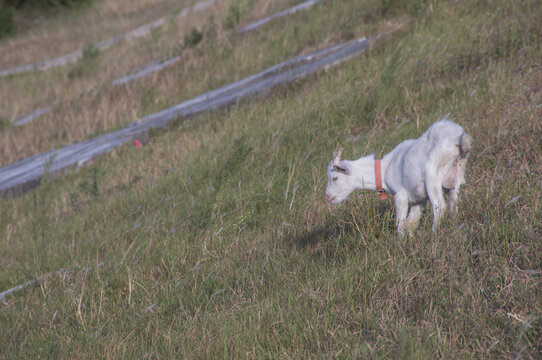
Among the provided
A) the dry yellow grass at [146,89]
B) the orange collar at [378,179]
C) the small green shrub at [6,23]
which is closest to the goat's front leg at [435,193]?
the orange collar at [378,179]

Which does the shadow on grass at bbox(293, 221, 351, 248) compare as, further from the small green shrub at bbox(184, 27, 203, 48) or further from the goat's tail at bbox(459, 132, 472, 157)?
the small green shrub at bbox(184, 27, 203, 48)

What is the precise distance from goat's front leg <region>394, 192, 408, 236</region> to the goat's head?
0.49 m

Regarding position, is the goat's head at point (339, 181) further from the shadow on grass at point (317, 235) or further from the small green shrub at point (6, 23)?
the small green shrub at point (6, 23)

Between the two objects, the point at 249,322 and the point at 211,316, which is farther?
the point at 211,316

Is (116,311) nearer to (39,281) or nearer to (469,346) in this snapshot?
(39,281)

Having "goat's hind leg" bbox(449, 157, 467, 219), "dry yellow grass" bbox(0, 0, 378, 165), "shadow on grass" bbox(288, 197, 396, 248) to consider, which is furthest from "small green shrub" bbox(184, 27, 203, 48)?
"goat's hind leg" bbox(449, 157, 467, 219)

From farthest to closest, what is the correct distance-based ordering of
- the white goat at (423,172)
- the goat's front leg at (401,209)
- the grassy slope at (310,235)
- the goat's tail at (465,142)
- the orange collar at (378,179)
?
the orange collar at (378,179)
the goat's front leg at (401,209)
the white goat at (423,172)
the goat's tail at (465,142)
the grassy slope at (310,235)

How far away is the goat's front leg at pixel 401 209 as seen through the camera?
3841 mm

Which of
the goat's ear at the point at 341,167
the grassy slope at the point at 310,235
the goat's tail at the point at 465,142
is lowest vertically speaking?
the grassy slope at the point at 310,235

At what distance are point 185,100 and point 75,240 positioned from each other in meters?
5.47

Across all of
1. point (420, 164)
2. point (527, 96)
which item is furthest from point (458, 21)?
point (420, 164)

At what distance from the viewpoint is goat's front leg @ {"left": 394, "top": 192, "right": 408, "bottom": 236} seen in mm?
3841

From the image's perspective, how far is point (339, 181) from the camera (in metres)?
4.46

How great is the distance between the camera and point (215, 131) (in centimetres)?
862
